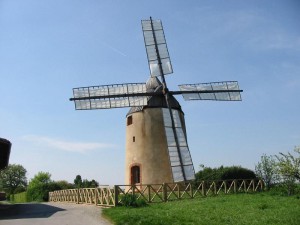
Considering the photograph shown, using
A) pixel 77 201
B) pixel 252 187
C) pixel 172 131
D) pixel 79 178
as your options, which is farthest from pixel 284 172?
pixel 79 178

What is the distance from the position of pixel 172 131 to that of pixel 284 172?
6.94 m

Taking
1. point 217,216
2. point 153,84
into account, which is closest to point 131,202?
point 217,216

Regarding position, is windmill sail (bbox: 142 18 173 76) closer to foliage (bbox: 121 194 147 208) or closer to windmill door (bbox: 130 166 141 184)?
windmill door (bbox: 130 166 141 184)

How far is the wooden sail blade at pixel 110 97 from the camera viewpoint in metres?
22.4

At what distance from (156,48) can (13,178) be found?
202 feet

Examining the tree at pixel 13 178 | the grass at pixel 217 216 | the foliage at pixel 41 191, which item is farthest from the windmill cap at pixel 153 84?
the tree at pixel 13 178

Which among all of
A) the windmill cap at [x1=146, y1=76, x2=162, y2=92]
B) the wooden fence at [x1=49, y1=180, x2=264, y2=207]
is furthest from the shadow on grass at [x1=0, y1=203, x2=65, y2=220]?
the windmill cap at [x1=146, y1=76, x2=162, y2=92]

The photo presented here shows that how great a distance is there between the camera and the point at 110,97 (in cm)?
2261

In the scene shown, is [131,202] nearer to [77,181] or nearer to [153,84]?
[153,84]

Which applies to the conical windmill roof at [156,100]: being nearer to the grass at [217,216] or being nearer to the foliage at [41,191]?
the grass at [217,216]

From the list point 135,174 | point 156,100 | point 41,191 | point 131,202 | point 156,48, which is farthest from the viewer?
point 41,191

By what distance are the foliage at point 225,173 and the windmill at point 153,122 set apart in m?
5.21

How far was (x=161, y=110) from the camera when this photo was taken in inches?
885

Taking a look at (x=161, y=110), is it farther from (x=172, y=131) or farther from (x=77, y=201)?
(x=77, y=201)
